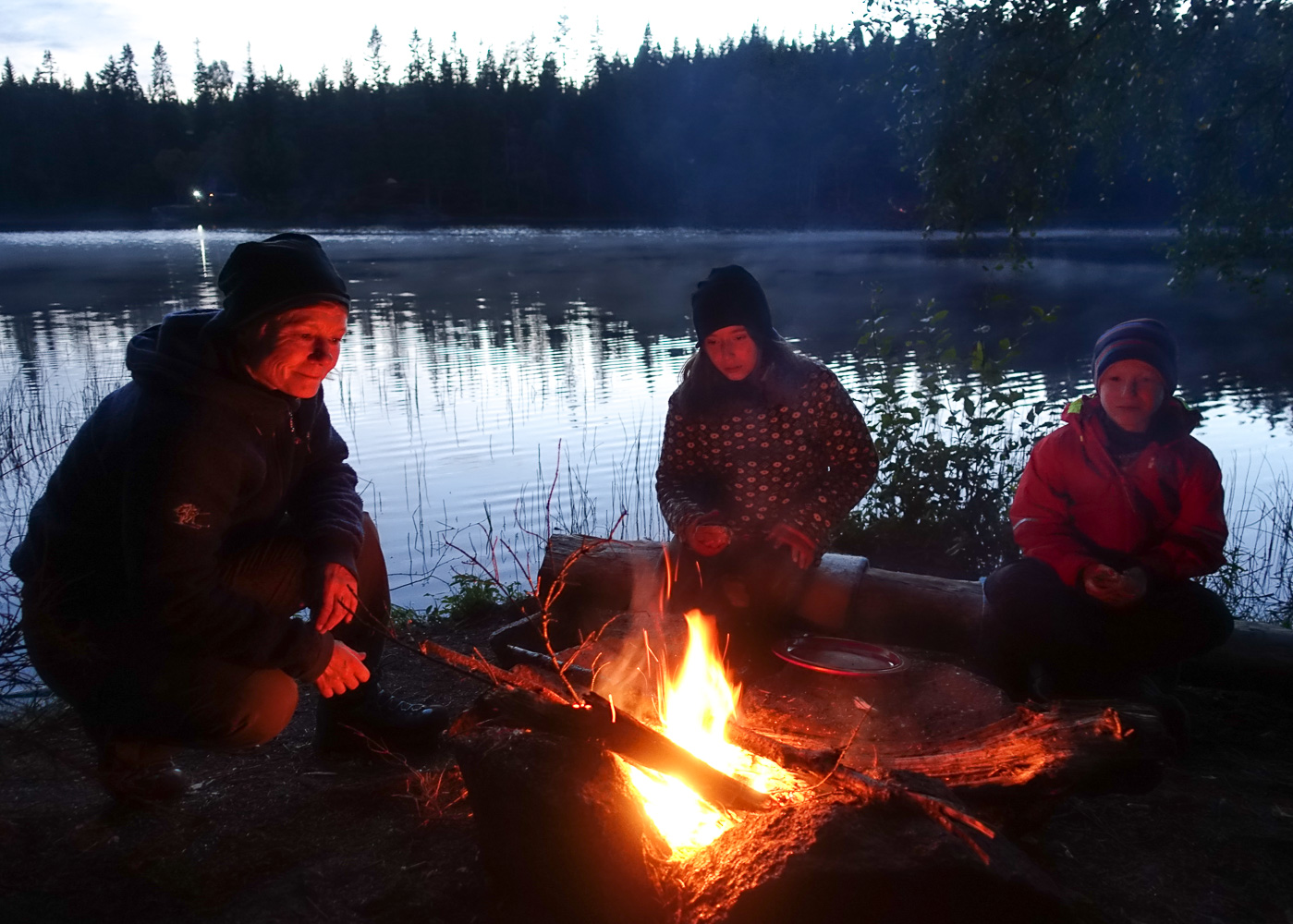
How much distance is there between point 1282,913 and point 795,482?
233cm

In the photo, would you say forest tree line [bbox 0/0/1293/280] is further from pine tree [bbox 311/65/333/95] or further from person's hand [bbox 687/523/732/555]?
person's hand [bbox 687/523/732/555]

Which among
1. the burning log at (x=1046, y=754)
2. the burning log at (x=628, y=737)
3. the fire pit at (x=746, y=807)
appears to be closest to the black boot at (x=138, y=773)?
the fire pit at (x=746, y=807)

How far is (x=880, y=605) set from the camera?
14.3 ft

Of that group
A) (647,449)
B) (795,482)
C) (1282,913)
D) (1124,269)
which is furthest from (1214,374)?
(1124,269)

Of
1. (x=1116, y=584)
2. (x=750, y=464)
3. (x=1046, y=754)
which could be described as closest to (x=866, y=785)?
(x=1046, y=754)

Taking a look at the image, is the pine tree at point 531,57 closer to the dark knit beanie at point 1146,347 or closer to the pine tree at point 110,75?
the pine tree at point 110,75

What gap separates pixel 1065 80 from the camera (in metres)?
7.80

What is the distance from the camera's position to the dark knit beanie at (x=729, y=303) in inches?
162

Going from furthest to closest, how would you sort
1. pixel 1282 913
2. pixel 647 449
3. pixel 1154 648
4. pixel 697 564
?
pixel 647 449 → pixel 697 564 → pixel 1154 648 → pixel 1282 913

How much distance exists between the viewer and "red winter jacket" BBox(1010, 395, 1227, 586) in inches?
135

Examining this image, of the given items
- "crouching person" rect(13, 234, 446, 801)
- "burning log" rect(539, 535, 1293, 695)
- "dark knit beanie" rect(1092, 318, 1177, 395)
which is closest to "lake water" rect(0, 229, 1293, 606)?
"burning log" rect(539, 535, 1293, 695)

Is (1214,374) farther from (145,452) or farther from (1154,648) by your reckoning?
(145,452)

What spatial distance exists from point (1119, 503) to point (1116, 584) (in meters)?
0.35

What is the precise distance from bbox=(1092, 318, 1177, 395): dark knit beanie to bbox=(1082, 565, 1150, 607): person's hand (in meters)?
0.72
